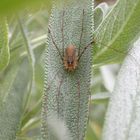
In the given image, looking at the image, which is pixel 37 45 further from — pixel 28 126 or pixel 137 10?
pixel 137 10

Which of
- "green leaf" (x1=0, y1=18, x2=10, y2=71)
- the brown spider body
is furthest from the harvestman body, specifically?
"green leaf" (x1=0, y1=18, x2=10, y2=71)

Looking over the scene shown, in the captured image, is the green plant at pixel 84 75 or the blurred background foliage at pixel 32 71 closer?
the green plant at pixel 84 75

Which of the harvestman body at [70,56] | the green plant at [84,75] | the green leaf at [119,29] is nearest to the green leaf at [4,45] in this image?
the green plant at [84,75]

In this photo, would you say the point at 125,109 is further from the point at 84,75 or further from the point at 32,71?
the point at 32,71

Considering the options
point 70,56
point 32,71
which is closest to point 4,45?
point 70,56

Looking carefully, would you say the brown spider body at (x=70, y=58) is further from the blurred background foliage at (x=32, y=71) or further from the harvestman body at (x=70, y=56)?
the blurred background foliage at (x=32, y=71)

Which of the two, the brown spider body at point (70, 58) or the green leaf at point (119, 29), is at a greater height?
the green leaf at point (119, 29)
